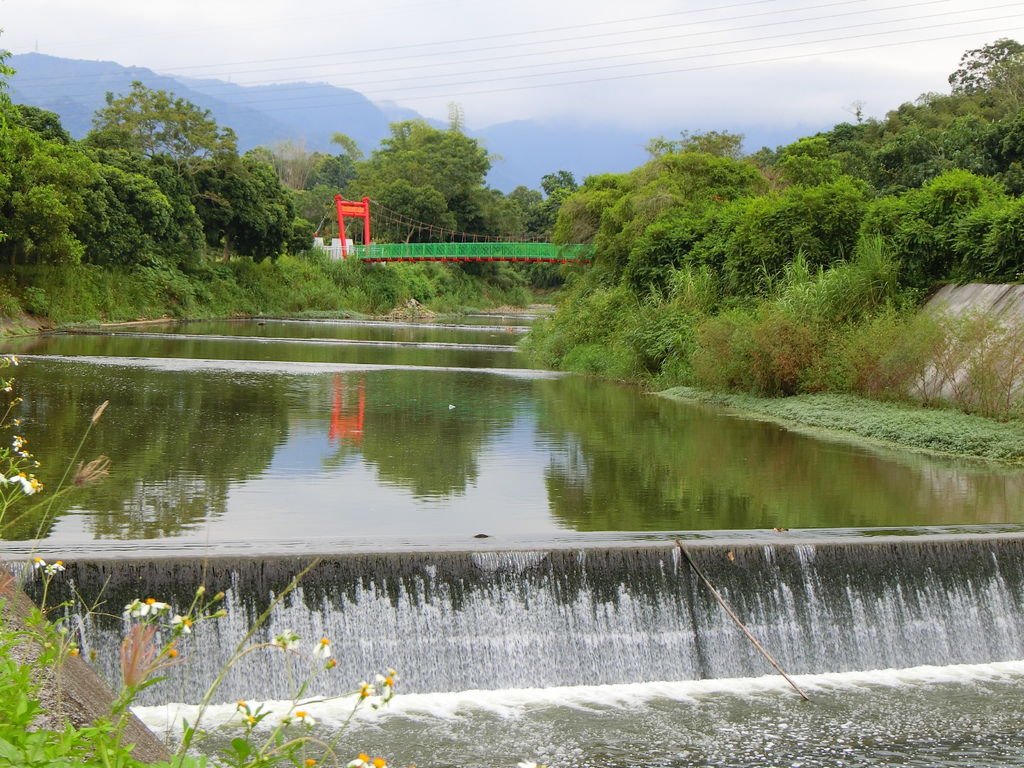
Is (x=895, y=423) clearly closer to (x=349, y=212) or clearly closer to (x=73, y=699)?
(x=73, y=699)

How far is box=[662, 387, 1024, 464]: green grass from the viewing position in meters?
13.5

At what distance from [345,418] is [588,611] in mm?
9026

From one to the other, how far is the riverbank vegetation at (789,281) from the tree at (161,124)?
705 inches

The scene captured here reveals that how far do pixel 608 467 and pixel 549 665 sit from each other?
5.41 meters

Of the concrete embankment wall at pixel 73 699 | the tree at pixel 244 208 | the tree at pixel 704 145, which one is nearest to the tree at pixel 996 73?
the tree at pixel 704 145

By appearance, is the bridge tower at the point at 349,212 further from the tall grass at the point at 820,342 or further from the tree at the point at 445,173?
the tall grass at the point at 820,342

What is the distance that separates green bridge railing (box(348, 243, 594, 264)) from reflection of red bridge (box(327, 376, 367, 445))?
2418 centimetres

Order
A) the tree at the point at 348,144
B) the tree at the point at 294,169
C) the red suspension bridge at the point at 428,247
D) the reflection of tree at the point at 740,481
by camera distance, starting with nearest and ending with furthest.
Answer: the reflection of tree at the point at 740,481, the red suspension bridge at the point at 428,247, the tree at the point at 294,169, the tree at the point at 348,144

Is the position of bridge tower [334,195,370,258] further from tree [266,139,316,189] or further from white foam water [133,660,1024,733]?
white foam water [133,660,1024,733]

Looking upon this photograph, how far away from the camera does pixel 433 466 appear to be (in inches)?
499

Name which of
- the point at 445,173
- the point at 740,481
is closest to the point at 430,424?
the point at 740,481

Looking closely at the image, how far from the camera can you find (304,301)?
50.4 m

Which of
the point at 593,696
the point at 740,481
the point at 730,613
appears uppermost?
the point at 740,481

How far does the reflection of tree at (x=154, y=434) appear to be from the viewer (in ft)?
32.6
